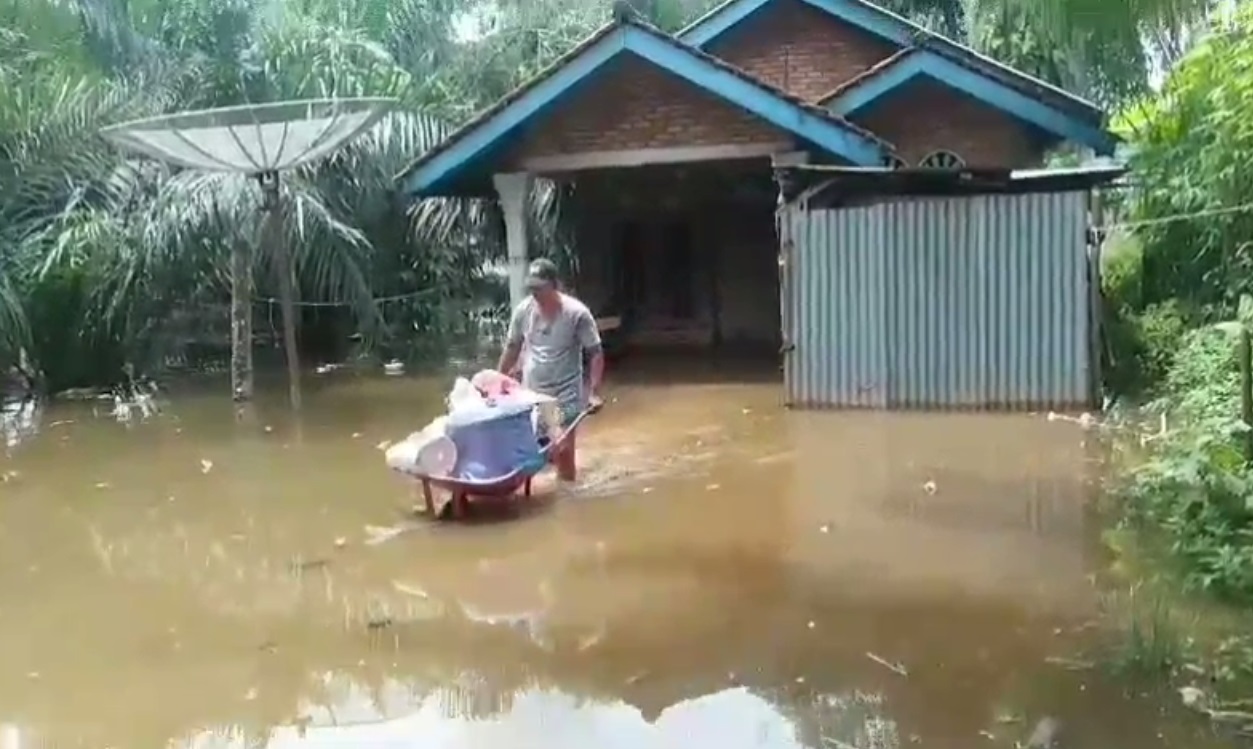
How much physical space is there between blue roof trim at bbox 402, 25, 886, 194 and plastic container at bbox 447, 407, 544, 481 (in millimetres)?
5765

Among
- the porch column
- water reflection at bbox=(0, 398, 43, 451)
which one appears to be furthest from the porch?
water reflection at bbox=(0, 398, 43, 451)

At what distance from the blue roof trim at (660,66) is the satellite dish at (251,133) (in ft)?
3.63

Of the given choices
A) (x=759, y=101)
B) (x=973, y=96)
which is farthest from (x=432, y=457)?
(x=973, y=96)

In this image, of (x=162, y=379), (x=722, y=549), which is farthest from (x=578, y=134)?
(x=722, y=549)

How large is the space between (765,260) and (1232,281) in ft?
25.9

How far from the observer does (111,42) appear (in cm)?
2072

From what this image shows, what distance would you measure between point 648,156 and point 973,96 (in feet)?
11.6

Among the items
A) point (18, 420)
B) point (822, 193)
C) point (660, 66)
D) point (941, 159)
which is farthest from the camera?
point (941, 159)

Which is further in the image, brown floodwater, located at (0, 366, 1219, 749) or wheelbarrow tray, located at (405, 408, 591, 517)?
wheelbarrow tray, located at (405, 408, 591, 517)

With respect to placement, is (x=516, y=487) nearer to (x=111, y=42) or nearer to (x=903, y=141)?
(x=903, y=141)

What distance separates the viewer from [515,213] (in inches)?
588

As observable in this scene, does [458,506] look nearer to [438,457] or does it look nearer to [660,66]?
[438,457]

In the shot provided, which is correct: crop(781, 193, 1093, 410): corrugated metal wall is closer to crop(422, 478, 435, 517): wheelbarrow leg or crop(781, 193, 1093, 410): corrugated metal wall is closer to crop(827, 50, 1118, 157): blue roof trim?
crop(827, 50, 1118, 157): blue roof trim

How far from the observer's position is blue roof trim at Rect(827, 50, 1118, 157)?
14414 millimetres
